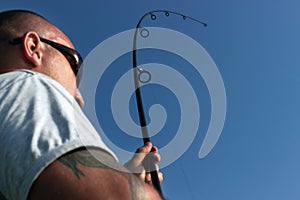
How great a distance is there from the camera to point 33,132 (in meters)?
0.91

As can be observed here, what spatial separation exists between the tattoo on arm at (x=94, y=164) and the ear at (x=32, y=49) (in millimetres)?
665

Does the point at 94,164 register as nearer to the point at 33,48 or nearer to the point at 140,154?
the point at 140,154

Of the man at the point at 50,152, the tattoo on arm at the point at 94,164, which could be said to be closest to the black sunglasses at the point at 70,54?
the man at the point at 50,152

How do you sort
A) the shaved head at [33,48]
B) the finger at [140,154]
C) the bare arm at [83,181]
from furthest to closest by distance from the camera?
the shaved head at [33,48], the finger at [140,154], the bare arm at [83,181]

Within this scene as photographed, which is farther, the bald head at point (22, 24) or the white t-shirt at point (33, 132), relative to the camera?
the bald head at point (22, 24)

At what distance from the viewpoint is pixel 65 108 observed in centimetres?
99

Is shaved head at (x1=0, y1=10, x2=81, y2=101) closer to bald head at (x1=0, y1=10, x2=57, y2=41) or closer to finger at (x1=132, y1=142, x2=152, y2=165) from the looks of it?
bald head at (x1=0, y1=10, x2=57, y2=41)

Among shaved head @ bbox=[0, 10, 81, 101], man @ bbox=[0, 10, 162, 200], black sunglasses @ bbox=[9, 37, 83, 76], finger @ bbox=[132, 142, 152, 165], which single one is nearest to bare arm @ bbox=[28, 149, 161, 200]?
man @ bbox=[0, 10, 162, 200]

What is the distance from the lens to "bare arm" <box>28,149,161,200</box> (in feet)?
2.73

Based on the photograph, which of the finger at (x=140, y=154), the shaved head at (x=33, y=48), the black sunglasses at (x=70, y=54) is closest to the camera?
the finger at (x=140, y=154)

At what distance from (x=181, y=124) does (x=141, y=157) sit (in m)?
0.43

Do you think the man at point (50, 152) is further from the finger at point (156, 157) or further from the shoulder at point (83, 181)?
the finger at point (156, 157)

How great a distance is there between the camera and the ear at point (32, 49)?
58.5 inches

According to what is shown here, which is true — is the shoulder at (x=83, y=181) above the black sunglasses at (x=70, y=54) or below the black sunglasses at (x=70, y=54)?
below
